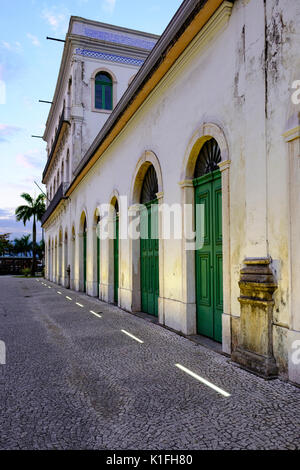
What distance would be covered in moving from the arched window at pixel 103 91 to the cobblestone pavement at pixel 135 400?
18.7 meters

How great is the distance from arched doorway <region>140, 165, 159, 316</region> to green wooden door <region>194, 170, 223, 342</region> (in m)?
2.27

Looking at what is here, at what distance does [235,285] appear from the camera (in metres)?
5.58

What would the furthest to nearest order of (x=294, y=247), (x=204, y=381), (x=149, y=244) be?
(x=149, y=244)
(x=204, y=381)
(x=294, y=247)

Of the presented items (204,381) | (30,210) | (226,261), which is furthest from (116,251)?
(30,210)

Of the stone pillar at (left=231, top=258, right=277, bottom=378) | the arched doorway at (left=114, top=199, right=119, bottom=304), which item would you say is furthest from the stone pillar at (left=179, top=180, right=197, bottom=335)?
the arched doorway at (left=114, top=199, right=119, bottom=304)

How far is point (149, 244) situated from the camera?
386 inches

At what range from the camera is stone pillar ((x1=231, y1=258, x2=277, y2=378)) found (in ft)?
15.2

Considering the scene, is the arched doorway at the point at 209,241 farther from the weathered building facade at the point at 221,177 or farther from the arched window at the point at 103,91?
the arched window at the point at 103,91

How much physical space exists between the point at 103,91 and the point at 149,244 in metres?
16.1
